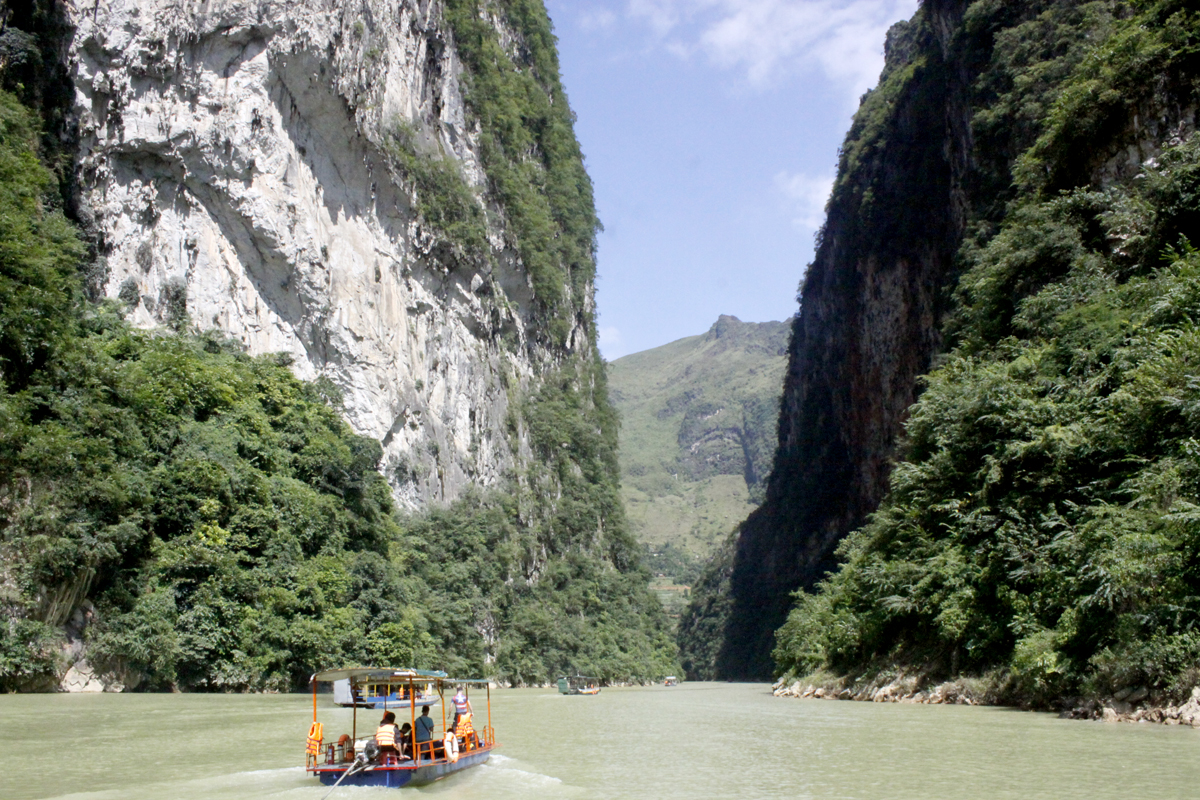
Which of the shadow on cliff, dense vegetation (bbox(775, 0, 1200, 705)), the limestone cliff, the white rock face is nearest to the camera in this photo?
dense vegetation (bbox(775, 0, 1200, 705))

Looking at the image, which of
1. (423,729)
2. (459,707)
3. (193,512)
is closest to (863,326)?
(193,512)

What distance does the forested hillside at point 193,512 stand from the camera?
22484 mm

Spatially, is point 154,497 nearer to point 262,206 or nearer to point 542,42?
point 262,206

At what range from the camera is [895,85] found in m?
62.7

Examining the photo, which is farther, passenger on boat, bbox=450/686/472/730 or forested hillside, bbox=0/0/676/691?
forested hillside, bbox=0/0/676/691

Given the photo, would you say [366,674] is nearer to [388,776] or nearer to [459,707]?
[459,707]

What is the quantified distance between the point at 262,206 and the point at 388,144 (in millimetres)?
8808

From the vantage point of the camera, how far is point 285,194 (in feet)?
120

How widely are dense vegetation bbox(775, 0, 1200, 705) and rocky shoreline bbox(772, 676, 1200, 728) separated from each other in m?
0.27

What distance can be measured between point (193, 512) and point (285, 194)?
1517 cm

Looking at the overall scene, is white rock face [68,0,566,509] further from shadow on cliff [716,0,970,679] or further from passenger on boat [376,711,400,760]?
passenger on boat [376,711,400,760]

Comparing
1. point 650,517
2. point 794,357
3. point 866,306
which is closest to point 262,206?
point 866,306

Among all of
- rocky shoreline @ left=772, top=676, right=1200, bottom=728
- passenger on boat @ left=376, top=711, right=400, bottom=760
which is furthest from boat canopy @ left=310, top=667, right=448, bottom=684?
rocky shoreline @ left=772, top=676, right=1200, bottom=728

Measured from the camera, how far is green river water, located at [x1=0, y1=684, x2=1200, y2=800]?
33.6 feet
